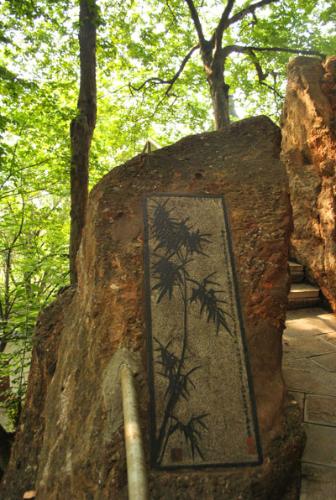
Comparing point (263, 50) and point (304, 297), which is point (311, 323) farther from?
point (263, 50)

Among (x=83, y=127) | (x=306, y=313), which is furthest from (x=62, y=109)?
(x=306, y=313)

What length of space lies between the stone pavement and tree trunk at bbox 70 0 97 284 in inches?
120

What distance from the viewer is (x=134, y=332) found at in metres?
2.08

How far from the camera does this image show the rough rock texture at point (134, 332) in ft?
5.61

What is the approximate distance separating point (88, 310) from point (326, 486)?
1.78 meters

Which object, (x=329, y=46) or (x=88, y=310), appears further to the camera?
(x=329, y=46)

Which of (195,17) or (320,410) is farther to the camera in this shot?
(195,17)

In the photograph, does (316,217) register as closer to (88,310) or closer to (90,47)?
(88,310)

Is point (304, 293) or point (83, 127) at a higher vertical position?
point (83, 127)

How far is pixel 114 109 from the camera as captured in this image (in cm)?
1073

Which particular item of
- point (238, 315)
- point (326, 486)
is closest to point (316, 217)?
point (238, 315)

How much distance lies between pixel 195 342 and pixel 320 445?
1.08 metres

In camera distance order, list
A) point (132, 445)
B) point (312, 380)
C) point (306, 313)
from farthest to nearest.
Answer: point (306, 313) < point (312, 380) < point (132, 445)

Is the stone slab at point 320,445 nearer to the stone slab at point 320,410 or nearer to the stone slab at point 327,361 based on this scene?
the stone slab at point 320,410
